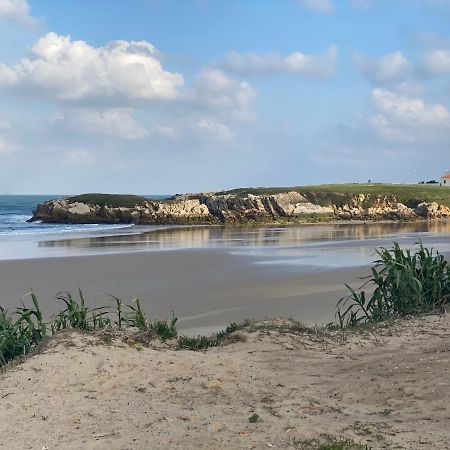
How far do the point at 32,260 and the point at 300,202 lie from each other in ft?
137

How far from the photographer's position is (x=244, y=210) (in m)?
59.2

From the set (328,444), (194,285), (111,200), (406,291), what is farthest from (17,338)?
(111,200)

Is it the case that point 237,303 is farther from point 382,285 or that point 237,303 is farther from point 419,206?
point 419,206

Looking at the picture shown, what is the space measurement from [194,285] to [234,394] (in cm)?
1164

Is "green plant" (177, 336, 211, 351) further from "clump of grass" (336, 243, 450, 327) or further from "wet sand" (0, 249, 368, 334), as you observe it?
"wet sand" (0, 249, 368, 334)

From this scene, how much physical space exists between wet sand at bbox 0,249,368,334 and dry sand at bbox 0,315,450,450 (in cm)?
370

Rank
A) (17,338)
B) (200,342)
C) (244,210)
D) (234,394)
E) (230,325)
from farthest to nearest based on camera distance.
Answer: (244,210), (230,325), (200,342), (17,338), (234,394)

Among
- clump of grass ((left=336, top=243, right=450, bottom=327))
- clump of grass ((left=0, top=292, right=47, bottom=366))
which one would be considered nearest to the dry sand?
clump of grass ((left=0, top=292, right=47, bottom=366))

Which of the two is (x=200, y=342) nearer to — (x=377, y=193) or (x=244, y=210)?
(x=244, y=210)

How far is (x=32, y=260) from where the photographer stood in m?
24.9

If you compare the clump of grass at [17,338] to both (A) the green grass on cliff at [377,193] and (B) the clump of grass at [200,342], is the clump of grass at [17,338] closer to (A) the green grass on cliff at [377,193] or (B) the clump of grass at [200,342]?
(B) the clump of grass at [200,342]

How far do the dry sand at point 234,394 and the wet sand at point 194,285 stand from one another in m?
3.70

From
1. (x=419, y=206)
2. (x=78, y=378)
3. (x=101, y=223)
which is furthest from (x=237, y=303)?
(x=419, y=206)

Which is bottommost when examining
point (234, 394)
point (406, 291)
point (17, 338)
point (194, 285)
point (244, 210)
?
point (194, 285)
